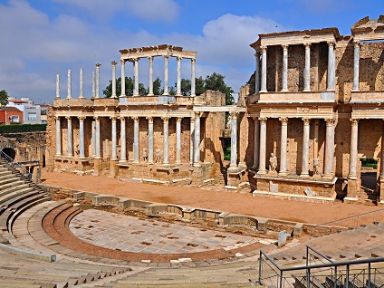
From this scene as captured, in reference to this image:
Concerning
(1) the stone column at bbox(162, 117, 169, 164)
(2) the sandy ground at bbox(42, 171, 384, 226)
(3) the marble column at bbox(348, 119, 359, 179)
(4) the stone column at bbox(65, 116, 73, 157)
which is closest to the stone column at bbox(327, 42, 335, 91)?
(3) the marble column at bbox(348, 119, 359, 179)

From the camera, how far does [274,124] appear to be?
2947cm

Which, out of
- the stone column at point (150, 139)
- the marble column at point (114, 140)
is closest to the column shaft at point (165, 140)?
the stone column at point (150, 139)

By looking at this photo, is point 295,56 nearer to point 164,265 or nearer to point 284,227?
point 284,227

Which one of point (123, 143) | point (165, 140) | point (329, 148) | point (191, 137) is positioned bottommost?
point (123, 143)

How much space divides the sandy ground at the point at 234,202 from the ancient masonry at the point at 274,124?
4.67ft

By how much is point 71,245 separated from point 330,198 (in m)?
16.3

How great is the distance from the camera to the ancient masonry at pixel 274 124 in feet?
85.6

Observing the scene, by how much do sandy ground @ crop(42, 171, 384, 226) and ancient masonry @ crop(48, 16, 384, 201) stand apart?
1.42 meters

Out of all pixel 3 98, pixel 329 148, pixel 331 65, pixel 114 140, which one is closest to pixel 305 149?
pixel 329 148

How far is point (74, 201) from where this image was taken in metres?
25.5

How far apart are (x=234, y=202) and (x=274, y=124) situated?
7449 mm

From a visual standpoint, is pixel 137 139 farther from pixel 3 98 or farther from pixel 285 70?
pixel 3 98

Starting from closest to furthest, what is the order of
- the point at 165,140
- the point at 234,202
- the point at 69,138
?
the point at 234,202 → the point at 165,140 → the point at 69,138

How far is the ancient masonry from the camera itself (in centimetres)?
2609
